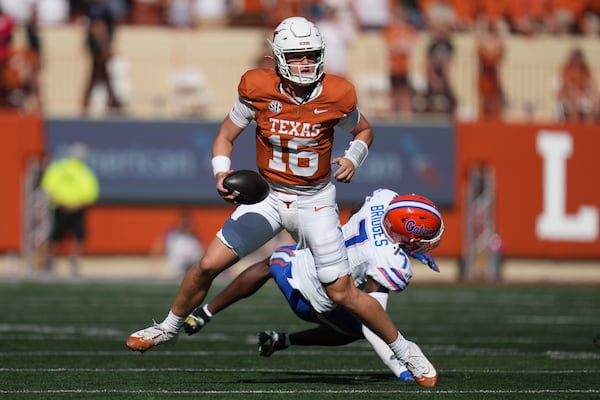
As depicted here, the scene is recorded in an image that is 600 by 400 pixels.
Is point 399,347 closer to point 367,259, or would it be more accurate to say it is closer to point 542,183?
point 367,259

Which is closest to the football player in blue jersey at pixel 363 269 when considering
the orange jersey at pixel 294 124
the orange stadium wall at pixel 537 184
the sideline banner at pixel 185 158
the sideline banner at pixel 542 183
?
the orange jersey at pixel 294 124

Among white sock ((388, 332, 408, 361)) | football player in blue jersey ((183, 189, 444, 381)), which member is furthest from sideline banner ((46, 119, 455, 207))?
white sock ((388, 332, 408, 361))

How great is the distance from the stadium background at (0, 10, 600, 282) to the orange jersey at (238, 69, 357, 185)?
35.8ft

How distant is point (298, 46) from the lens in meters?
6.91

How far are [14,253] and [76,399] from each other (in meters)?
11.5

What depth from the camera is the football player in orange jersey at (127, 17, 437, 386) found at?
6.93m

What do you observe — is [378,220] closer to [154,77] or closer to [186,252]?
[186,252]

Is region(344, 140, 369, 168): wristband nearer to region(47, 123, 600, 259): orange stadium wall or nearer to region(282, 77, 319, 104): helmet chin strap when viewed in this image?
region(282, 77, 319, 104): helmet chin strap

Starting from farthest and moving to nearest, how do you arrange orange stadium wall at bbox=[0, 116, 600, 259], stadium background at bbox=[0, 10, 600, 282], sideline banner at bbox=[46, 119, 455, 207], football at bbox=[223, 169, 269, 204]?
orange stadium wall at bbox=[0, 116, 600, 259], stadium background at bbox=[0, 10, 600, 282], sideline banner at bbox=[46, 119, 455, 207], football at bbox=[223, 169, 269, 204]

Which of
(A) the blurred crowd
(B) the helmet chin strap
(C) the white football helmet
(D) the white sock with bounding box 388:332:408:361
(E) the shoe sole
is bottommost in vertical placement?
(A) the blurred crowd

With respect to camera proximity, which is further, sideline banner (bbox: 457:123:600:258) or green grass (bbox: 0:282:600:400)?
sideline banner (bbox: 457:123:600:258)

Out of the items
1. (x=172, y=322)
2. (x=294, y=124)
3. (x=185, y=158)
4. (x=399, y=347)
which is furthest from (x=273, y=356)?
(x=185, y=158)

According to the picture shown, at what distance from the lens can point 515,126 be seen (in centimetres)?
1886

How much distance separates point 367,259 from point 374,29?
43.5ft
